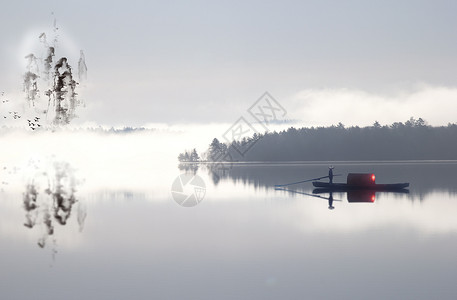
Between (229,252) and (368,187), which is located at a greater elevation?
(368,187)

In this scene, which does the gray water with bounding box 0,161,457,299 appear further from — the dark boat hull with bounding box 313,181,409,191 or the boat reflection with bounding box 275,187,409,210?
the dark boat hull with bounding box 313,181,409,191

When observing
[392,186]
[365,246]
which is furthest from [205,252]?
[392,186]

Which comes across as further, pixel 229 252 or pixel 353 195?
pixel 353 195

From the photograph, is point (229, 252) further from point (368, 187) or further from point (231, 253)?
point (368, 187)

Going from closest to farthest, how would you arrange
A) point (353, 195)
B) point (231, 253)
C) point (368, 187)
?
point (231, 253)
point (353, 195)
point (368, 187)

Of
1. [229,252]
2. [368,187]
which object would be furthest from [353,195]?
[229,252]

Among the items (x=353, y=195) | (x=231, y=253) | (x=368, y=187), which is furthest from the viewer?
(x=368, y=187)

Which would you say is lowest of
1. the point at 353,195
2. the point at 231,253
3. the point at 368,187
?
the point at 231,253

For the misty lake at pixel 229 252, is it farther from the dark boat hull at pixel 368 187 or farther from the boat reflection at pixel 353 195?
the dark boat hull at pixel 368 187

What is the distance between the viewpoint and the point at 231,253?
25.4 m

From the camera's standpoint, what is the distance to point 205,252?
1015 inches

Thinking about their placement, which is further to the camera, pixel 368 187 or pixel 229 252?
pixel 368 187

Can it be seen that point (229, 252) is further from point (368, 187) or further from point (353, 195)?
point (368, 187)

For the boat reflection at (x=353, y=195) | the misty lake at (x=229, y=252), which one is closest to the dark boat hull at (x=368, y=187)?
the boat reflection at (x=353, y=195)
